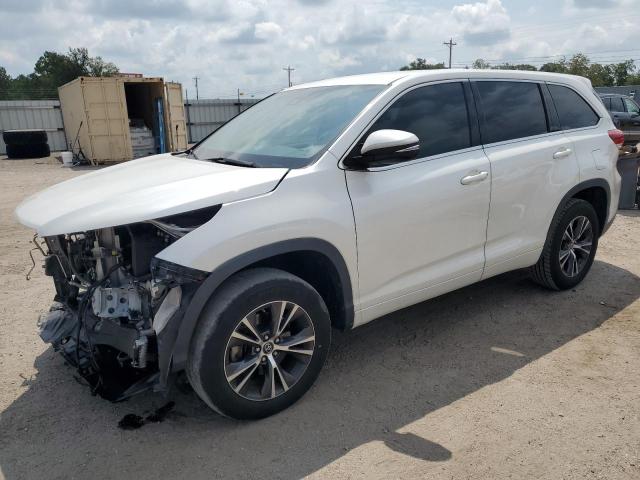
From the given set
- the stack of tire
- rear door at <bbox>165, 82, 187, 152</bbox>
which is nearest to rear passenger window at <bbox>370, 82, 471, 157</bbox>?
rear door at <bbox>165, 82, 187, 152</bbox>

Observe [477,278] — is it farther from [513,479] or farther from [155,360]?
[155,360]

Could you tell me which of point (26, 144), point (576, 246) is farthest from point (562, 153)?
point (26, 144)

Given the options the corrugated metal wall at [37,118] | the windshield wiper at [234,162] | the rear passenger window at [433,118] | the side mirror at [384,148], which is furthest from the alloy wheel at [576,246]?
the corrugated metal wall at [37,118]

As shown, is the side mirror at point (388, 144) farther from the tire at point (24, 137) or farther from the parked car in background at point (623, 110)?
the tire at point (24, 137)

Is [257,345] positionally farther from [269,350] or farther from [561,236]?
[561,236]

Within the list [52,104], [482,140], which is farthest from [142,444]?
[52,104]

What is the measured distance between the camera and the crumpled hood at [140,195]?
8.88ft

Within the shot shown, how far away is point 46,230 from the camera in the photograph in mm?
2730

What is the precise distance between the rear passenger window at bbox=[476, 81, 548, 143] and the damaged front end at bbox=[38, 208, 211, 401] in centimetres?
231

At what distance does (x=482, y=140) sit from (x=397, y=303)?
4.45 feet

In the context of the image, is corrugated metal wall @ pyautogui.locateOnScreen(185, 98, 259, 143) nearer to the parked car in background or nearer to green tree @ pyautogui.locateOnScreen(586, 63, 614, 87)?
the parked car in background

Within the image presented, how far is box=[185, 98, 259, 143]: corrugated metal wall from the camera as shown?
1037 inches

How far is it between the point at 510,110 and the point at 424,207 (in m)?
1.33

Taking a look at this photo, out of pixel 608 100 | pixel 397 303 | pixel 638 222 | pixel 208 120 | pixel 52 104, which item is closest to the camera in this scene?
pixel 397 303
